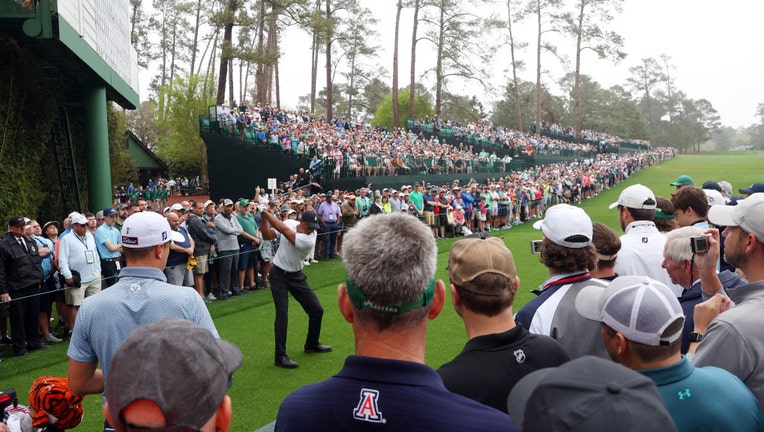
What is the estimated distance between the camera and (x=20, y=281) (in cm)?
863

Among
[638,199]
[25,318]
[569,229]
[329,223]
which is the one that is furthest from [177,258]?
[569,229]

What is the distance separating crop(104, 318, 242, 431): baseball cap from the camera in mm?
1495

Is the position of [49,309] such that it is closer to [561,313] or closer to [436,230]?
[561,313]

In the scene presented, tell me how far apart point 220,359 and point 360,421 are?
47 centimetres

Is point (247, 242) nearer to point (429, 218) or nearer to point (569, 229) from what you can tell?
point (429, 218)

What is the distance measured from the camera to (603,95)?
96250 millimetres

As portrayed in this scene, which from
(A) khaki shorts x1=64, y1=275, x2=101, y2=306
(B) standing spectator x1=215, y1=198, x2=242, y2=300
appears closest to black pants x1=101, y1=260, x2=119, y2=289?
(A) khaki shorts x1=64, y1=275, x2=101, y2=306

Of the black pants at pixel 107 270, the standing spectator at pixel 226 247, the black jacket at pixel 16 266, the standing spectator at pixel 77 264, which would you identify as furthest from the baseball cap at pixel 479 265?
the standing spectator at pixel 226 247

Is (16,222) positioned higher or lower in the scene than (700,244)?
lower

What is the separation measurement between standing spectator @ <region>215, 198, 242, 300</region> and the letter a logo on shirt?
35.2 ft

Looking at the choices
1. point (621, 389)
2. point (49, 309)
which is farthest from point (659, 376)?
point (49, 309)

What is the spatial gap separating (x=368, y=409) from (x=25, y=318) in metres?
9.02

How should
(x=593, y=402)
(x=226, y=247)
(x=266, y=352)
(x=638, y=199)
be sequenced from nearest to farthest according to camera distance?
1. (x=593, y=402)
2. (x=638, y=199)
3. (x=266, y=352)
4. (x=226, y=247)

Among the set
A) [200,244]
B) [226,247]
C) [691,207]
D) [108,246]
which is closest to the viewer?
[691,207]
